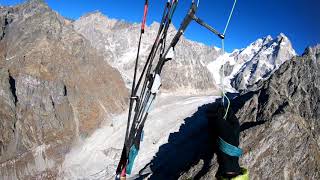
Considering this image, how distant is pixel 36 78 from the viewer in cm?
11581

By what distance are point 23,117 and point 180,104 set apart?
63.4m

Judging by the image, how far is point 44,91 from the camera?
378ft

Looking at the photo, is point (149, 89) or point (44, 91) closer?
point (149, 89)

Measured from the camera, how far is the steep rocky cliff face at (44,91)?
335ft

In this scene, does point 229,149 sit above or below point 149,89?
below

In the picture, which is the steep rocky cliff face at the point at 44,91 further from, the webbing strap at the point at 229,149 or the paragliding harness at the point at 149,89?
the webbing strap at the point at 229,149

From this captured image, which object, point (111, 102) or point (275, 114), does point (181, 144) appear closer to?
point (111, 102)

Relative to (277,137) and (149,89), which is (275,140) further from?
(149,89)

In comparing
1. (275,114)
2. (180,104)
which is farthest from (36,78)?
(275,114)

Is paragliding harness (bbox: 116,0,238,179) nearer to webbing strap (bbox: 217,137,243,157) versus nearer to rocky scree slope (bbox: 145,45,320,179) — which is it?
webbing strap (bbox: 217,137,243,157)

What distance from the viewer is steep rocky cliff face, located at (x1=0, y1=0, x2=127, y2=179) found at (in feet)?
335

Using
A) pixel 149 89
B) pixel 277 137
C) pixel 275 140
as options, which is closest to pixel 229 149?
pixel 149 89

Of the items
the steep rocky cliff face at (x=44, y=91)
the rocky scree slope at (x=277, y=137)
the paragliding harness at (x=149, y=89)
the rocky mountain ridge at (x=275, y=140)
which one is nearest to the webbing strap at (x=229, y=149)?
the paragliding harness at (x=149, y=89)

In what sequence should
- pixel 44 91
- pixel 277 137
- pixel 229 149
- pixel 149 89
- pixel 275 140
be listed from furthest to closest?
1. pixel 44 91
2. pixel 277 137
3. pixel 275 140
4. pixel 149 89
5. pixel 229 149
